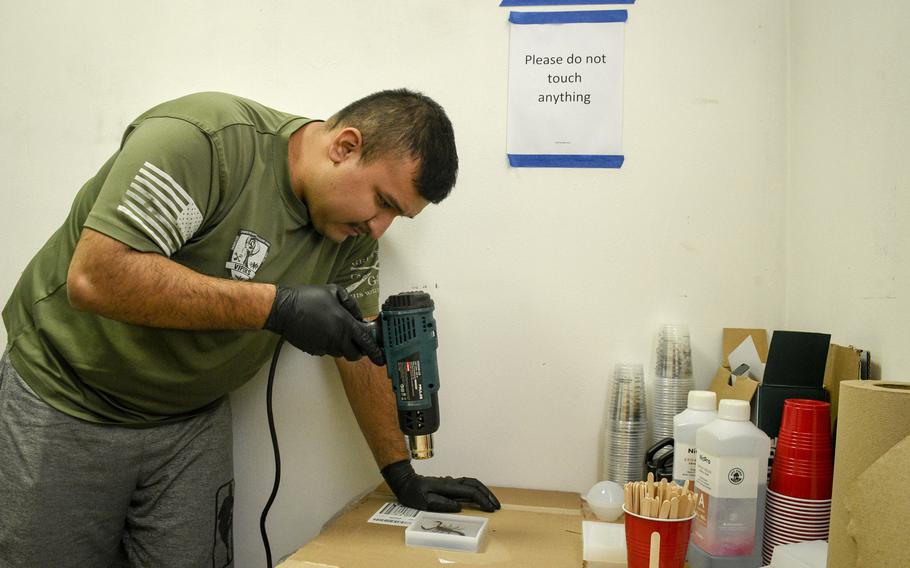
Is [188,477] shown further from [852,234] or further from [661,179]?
[852,234]

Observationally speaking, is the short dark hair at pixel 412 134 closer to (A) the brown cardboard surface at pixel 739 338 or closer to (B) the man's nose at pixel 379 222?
(B) the man's nose at pixel 379 222

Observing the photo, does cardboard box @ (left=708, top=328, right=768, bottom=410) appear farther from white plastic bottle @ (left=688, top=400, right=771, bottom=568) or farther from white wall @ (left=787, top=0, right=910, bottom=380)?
white plastic bottle @ (left=688, top=400, right=771, bottom=568)

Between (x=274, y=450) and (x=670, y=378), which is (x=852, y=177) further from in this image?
(x=274, y=450)

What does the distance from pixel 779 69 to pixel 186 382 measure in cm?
148

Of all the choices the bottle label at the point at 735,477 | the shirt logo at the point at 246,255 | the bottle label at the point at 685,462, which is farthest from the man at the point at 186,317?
the bottle label at the point at 735,477

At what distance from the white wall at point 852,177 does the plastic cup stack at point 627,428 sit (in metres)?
0.37

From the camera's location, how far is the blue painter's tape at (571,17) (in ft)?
4.61

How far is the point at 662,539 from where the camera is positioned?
33.3 inches

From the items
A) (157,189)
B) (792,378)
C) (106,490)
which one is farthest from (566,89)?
(106,490)

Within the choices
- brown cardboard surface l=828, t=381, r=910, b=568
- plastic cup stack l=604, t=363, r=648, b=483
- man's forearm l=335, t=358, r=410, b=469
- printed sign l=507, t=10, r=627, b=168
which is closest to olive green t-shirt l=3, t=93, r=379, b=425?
man's forearm l=335, t=358, r=410, b=469

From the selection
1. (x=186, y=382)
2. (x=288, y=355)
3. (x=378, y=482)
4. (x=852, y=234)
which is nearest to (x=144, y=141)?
(x=186, y=382)

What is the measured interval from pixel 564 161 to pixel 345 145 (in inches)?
21.1

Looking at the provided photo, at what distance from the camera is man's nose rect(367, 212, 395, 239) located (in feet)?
4.07

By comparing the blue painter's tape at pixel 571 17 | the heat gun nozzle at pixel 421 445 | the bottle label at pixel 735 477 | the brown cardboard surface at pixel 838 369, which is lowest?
the heat gun nozzle at pixel 421 445
